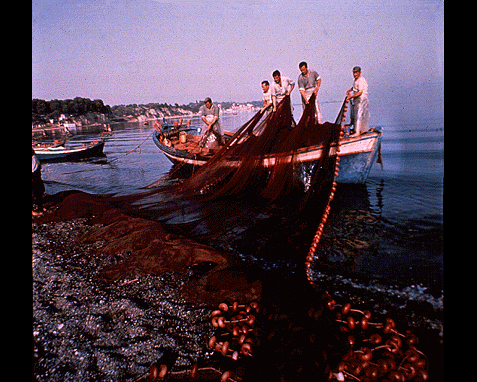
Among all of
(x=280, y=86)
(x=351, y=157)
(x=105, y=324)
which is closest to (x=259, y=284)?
(x=105, y=324)

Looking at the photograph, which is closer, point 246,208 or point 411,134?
point 246,208

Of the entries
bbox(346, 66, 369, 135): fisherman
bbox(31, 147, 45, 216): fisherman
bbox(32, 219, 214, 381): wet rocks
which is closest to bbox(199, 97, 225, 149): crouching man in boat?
bbox(346, 66, 369, 135): fisherman

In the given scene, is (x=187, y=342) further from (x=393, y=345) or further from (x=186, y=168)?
(x=186, y=168)

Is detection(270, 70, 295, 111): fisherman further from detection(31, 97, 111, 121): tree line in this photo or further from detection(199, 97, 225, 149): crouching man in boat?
detection(31, 97, 111, 121): tree line

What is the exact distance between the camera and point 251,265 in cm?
451

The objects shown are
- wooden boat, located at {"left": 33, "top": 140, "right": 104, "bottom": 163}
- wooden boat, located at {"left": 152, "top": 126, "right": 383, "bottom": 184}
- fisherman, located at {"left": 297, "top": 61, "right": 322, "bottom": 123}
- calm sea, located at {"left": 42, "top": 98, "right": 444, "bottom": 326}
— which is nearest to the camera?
calm sea, located at {"left": 42, "top": 98, "right": 444, "bottom": 326}

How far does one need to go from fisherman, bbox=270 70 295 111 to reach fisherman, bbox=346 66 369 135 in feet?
5.77

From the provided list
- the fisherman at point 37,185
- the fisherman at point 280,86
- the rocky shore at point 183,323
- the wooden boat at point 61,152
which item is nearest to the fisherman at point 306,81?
the fisherman at point 280,86

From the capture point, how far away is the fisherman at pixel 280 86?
8.26 m

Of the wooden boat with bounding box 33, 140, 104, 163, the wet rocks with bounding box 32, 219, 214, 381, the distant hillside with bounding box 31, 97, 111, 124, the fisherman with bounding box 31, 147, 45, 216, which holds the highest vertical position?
the distant hillside with bounding box 31, 97, 111, 124

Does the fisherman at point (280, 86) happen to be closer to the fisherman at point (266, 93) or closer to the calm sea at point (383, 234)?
the fisherman at point (266, 93)

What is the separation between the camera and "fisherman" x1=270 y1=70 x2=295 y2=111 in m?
8.26
